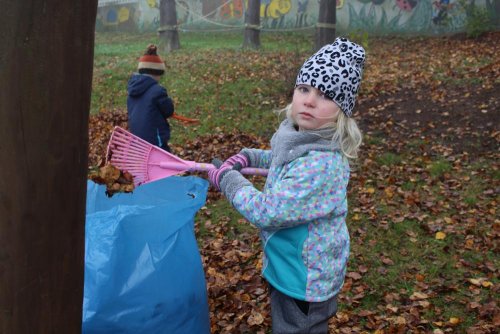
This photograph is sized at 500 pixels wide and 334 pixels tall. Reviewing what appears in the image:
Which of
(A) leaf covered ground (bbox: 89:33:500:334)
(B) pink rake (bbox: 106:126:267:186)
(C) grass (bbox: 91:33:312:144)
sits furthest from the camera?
(C) grass (bbox: 91:33:312:144)

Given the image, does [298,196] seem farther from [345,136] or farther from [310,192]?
[345,136]

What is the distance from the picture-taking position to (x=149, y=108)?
16.0 ft

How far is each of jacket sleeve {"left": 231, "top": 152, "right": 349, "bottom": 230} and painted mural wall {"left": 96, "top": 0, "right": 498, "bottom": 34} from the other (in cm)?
1343

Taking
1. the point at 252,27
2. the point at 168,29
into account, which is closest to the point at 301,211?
the point at 252,27

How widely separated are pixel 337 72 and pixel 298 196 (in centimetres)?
49

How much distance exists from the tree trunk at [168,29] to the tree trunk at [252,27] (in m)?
1.95

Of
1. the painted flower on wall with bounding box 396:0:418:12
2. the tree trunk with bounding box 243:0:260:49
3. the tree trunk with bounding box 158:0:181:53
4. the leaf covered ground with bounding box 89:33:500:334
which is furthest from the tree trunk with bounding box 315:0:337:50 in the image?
the painted flower on wall with bounding box 396:0:418:12

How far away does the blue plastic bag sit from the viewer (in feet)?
6.98

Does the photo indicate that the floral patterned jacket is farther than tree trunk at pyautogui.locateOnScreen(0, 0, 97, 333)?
Yes

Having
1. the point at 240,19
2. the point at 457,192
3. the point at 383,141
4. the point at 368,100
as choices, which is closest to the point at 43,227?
the point at 457,192

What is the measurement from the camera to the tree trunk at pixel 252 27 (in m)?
14.1

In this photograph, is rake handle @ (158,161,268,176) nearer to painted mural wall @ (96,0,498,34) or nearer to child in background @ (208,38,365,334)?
child in background @ (208,38,365,334)

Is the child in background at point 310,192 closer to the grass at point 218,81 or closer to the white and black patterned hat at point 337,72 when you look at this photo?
the white and black patterned hat at point 337,72

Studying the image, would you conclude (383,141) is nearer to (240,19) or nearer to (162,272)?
(162,272)
